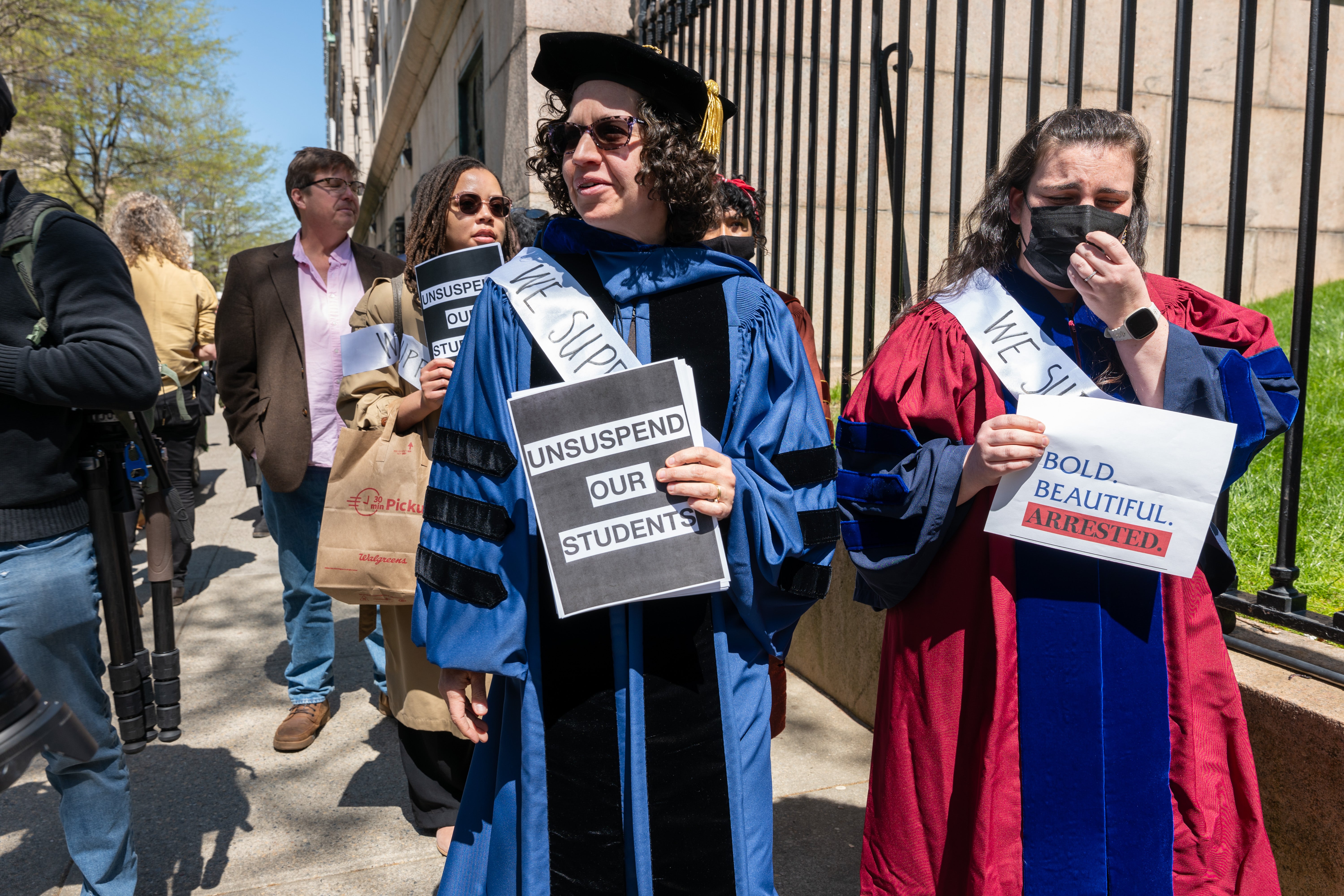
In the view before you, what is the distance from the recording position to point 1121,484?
1774 millimetres

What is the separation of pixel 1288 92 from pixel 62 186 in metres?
24.0

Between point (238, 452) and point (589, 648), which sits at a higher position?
point (589, 648)

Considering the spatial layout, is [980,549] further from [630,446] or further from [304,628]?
[304,628]

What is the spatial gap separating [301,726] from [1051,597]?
317 cm

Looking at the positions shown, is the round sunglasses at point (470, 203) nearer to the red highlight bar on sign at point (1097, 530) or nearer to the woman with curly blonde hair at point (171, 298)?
the red highlight bar on sign at point (1097, 530)

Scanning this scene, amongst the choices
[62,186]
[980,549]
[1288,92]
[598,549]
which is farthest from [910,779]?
[62,186]

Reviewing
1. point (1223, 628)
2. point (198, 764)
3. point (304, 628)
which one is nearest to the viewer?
point (1223, 628)

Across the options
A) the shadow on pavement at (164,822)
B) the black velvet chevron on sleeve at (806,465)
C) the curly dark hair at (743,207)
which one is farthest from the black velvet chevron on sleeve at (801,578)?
the shadow on pavement at (164,822)

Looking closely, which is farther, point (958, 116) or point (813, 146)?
point (813, 146)

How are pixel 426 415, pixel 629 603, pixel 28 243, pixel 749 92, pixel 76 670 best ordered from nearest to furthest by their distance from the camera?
pixel 629 603 → pixel 28 243 → pixel 76 670 → pixel 426 415 → pixel 749 92

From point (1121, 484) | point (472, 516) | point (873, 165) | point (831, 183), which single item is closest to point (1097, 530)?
point (1121, 484)

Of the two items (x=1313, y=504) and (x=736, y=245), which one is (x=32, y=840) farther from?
(x=1313, y=504)

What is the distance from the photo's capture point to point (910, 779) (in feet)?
6.55

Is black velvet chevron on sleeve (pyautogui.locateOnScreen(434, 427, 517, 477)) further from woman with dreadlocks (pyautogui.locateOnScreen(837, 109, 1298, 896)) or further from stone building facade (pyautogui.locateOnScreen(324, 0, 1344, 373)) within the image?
stone building facade (pyautogui.locateOnScreen(324, 0, 1344, 373))
